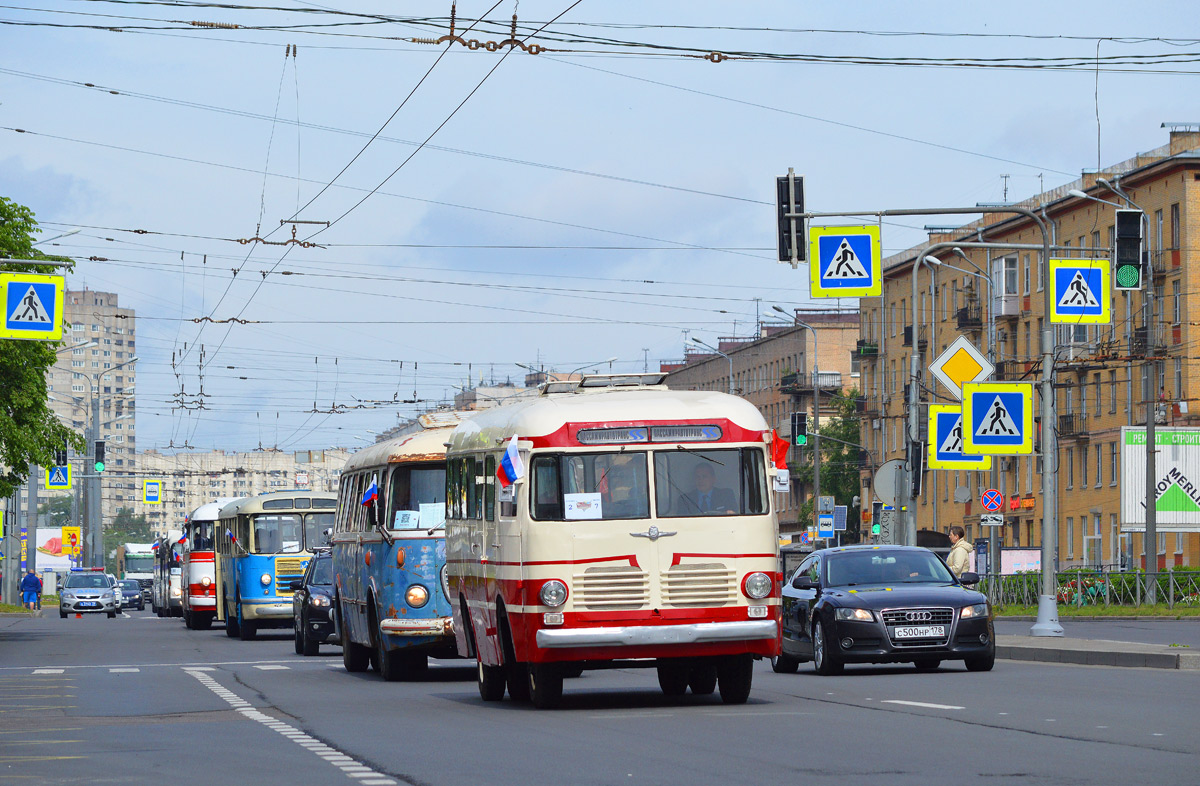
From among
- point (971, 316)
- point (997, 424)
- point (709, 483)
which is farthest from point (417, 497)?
point (971, 316)

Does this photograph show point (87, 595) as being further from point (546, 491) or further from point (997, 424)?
point (546, 491)

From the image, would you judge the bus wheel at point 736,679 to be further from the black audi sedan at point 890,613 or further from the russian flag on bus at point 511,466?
the black audi sedan at point 890,613

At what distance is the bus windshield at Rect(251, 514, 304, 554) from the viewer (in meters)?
40.8

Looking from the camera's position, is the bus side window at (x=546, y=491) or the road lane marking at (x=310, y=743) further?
the bus side window at (x=546, y=491)

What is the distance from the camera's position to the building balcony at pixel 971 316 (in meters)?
91.6

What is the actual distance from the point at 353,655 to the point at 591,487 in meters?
9.46

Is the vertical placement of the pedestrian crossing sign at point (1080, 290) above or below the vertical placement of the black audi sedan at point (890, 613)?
above

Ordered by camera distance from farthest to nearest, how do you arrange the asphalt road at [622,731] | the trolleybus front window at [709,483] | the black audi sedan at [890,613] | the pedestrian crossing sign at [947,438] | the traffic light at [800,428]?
1. the traffic light at [800,428]
2. the pedestrian crossing sign at [947,438]
3. the black audi sedan at [890,613]
4. the trolleybus front window at [709,483]
5. the asphalt road at [622,731]

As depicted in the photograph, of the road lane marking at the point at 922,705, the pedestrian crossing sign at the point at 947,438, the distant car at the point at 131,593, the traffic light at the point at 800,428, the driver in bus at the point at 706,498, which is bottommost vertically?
the distant car at the point at 131,593

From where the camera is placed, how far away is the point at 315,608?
31594 millimetres

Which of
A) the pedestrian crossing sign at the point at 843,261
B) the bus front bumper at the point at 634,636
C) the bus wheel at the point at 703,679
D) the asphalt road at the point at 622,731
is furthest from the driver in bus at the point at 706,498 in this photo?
the pedestrian crossing sign at the point at 843,261

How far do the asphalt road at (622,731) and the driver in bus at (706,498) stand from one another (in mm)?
1587

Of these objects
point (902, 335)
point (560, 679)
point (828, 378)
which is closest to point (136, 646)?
point (560, 679)

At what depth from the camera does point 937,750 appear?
1228 centimetres
